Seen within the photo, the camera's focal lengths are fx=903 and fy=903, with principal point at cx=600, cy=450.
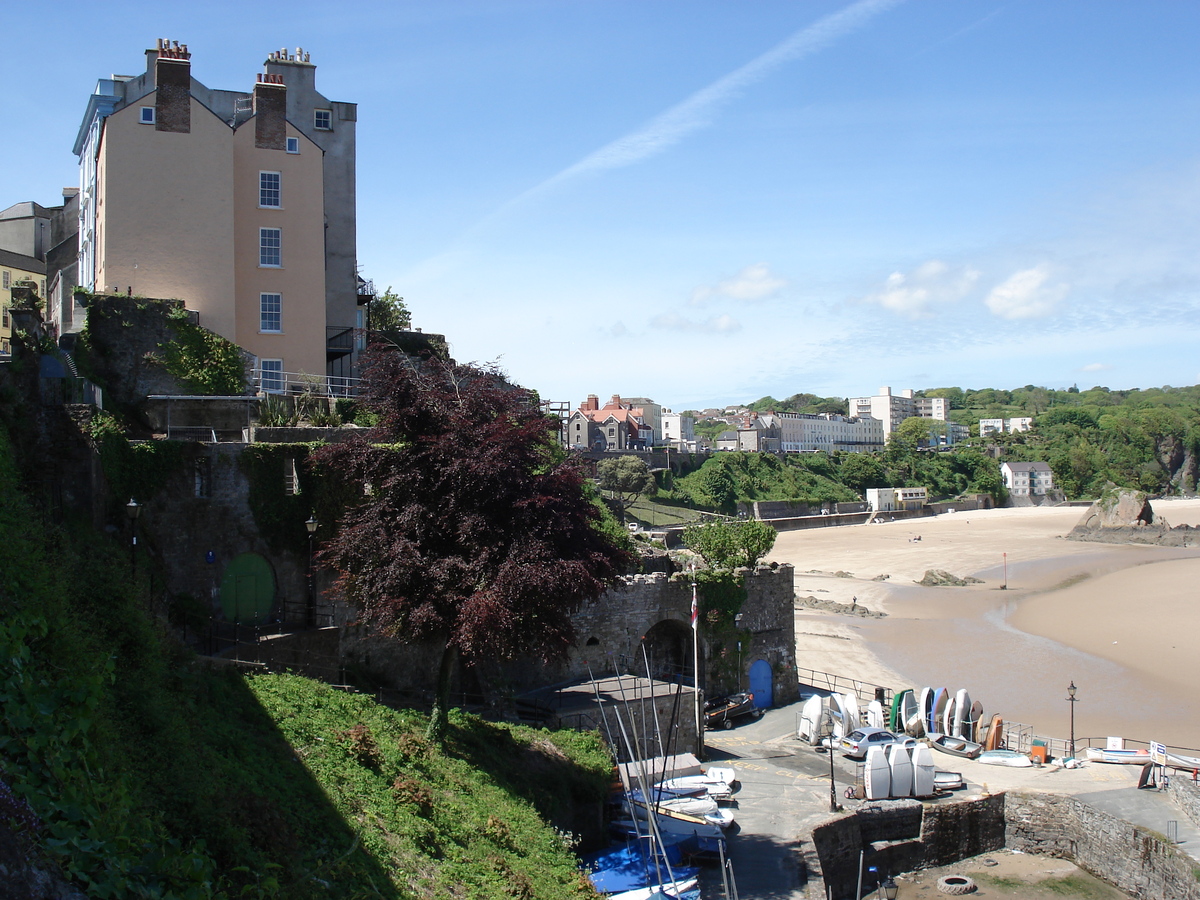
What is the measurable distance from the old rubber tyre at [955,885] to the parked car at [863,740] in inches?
132

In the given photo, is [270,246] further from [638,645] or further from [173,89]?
[638,645]

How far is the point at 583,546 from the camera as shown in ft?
53.3

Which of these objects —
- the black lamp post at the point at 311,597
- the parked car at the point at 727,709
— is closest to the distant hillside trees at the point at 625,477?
the parked car at the point at 727,709

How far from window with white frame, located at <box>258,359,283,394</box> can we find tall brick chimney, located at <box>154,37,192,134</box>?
24.7 feet

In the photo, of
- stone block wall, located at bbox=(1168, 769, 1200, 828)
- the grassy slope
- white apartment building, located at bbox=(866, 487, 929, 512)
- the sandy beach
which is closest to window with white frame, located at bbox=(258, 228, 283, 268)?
the grassy slope

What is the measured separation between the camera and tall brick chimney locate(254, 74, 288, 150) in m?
30.0

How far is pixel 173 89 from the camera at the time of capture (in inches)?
1103

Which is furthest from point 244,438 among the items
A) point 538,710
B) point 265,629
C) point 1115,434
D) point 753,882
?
point 1115,434

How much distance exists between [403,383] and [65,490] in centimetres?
648

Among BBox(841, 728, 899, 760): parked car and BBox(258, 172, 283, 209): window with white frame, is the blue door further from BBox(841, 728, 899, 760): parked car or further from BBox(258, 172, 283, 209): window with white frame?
BBox(258, 172, 283, 209): window with white frame

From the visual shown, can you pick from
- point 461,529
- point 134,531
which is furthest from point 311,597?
point 461,529

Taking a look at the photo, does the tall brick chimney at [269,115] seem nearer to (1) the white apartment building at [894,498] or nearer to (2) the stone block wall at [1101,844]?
(2) the stone block wall at [1101,844]

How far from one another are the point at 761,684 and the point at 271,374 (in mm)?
18316

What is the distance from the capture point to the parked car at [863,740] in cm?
2149
